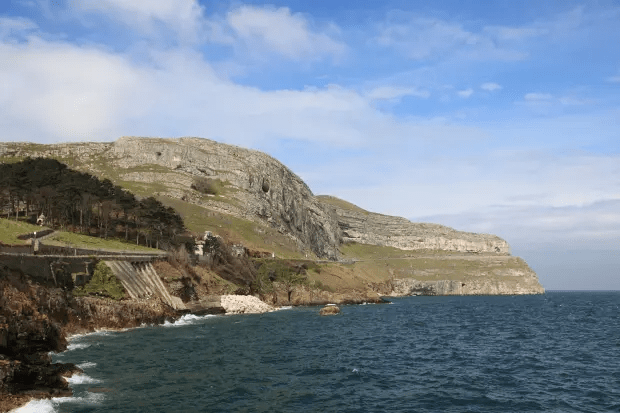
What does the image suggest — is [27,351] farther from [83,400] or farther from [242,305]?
[242,305]

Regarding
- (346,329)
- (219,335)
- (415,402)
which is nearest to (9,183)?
(219,335)

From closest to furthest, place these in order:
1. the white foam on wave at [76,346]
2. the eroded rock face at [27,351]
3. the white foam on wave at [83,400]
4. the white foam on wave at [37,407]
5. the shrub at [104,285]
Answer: the white foam on wave at [37,407] → the eroded rock face at [27,351] → the white foam on wave at [83,400] → the white foam on wave at [76,346] → the shrub at [104,285]

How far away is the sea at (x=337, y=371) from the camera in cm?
2845

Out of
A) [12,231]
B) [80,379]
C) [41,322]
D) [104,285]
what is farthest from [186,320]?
[80,379]

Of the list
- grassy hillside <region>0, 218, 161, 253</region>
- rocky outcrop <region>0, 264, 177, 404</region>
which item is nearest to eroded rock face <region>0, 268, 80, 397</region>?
rocky outcrop <region>0, 264, 177, 404</region>

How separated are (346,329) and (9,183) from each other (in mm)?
71412

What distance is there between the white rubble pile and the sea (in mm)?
27678

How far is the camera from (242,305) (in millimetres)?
94938

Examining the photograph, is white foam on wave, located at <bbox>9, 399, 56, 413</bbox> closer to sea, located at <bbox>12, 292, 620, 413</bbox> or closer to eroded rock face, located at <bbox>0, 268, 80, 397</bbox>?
sea, located at <bbox>12, 292, 620, 413</bbox>

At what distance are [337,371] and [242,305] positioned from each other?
195ft

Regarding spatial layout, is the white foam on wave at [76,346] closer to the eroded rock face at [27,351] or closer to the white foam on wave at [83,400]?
the eroded rock face at [27,351]

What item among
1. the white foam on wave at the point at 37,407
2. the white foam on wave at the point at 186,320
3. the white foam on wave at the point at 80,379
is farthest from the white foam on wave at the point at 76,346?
the white foam on wave at the point at 186,320

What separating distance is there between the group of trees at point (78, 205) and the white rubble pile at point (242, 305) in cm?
2420

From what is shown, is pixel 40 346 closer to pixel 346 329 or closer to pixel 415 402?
pixel 415 402
